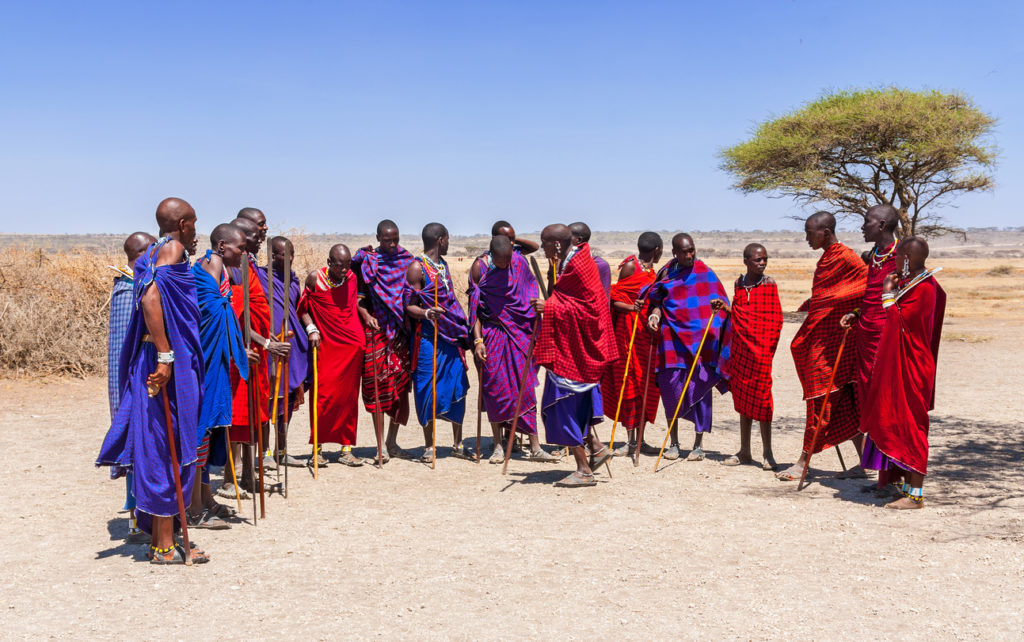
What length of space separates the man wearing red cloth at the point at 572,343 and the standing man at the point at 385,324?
1615 mm

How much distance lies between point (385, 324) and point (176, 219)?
3.08m

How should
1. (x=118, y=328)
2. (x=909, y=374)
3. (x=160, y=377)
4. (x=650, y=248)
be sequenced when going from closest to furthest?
1. (x=160, y=377)
2. (x=118, y=328)
3. (x=909, y=374)
4. (x=650, y=248)

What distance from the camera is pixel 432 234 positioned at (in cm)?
769

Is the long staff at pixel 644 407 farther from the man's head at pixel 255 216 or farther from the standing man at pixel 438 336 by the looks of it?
the man's head at pixel 255 216

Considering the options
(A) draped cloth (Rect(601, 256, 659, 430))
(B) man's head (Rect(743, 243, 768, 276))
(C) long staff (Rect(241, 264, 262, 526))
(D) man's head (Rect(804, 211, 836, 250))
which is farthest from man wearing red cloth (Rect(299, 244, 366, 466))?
(D) man's head (Rect(804, 211, 836, 250))

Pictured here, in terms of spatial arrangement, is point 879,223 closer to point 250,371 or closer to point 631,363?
point 631,363

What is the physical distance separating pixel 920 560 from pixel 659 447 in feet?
11.2

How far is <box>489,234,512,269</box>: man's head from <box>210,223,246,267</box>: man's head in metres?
2.22

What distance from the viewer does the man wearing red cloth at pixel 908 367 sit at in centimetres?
602

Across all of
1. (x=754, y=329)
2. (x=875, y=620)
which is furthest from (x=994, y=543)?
(x=754, y=329)

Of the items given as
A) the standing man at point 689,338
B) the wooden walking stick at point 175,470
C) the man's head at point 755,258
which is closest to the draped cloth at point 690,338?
the standing man at point 689,338

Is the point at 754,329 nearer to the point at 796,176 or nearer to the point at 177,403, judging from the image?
the point at 177,403

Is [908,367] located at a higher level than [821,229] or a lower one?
lower

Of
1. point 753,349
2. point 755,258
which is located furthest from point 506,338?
point 755,258
